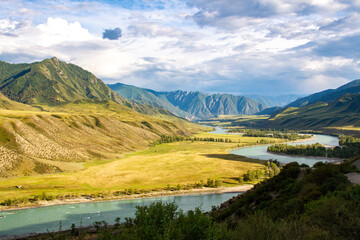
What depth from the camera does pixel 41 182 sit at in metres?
128

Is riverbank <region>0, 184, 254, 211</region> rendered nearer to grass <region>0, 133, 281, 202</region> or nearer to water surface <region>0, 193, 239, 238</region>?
water surface <region>0, 193, 239, 238</region>

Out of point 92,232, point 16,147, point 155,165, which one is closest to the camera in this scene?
point 92,232

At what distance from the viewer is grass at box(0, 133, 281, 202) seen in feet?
396

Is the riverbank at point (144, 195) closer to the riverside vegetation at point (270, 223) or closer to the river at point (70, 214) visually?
the river at point (70, 214)

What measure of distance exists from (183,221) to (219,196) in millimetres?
97054

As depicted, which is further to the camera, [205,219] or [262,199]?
[262,199]

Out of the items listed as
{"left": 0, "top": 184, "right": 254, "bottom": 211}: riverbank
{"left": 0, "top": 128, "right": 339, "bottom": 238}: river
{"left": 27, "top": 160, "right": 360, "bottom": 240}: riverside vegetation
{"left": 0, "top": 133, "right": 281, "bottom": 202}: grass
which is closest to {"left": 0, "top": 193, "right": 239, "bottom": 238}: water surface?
{"left": 0, "top": 128, "right": 339, "bottom": 238}: river

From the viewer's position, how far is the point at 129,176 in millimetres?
147500

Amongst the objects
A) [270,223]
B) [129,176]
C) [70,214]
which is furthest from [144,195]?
[270,223]

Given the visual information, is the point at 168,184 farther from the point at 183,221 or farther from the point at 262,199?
the point at 183,221

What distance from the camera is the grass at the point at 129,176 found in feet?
396

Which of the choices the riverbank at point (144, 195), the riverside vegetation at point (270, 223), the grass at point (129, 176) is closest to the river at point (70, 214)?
the riverbank at point (144, 195)

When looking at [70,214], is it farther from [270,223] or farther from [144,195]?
[270,223]

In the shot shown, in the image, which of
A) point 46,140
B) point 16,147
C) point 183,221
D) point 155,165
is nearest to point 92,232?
point 183,221
